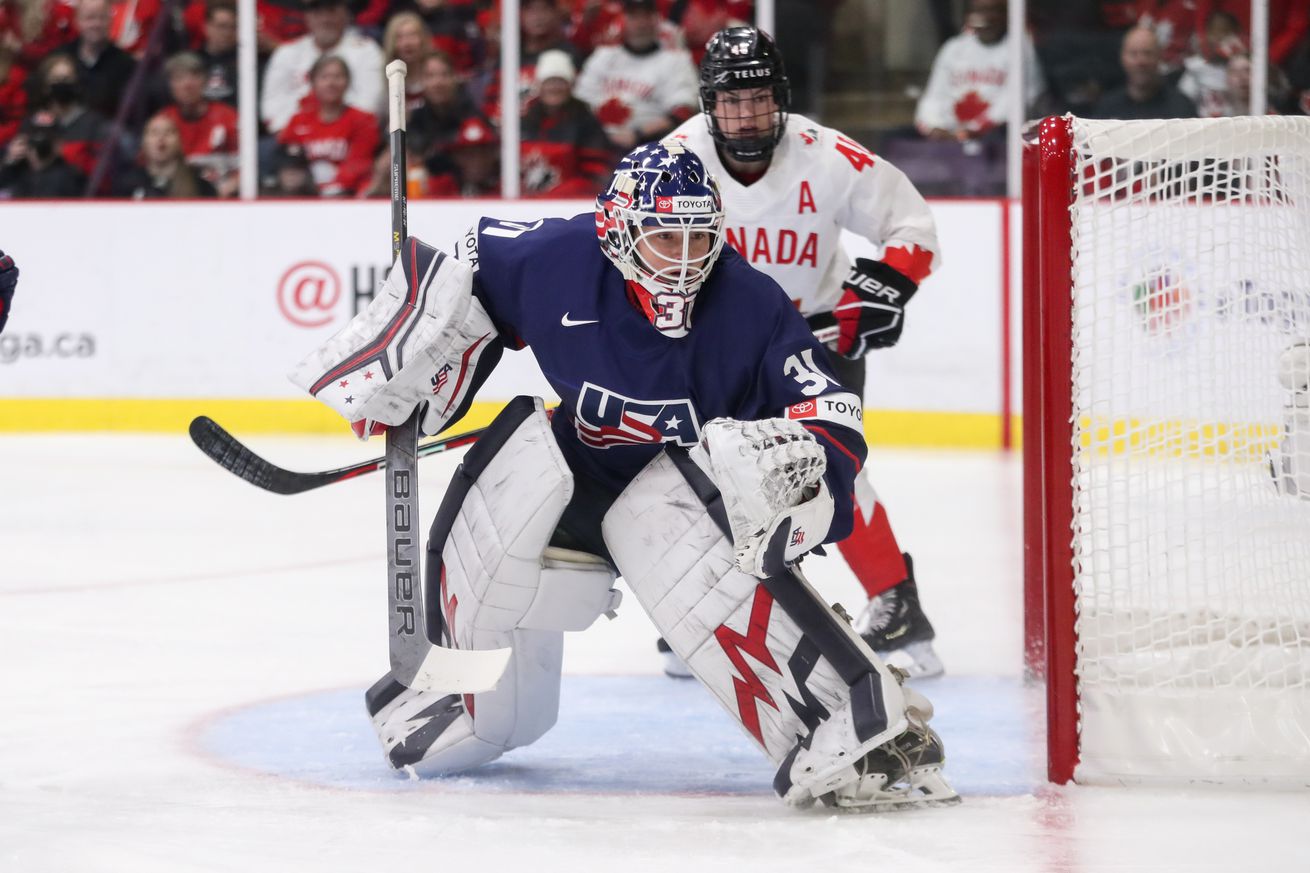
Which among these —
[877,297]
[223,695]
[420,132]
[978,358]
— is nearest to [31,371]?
[420,132]

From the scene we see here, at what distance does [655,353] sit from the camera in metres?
2.24

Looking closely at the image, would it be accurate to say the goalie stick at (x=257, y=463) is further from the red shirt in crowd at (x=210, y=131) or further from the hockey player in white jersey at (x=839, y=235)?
the red shirt in crowd at (x=210, y=131)

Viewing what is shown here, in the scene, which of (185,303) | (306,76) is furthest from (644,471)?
(306,76)

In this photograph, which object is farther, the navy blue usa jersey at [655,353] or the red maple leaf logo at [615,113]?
the red maple leaf logo at [615,113]

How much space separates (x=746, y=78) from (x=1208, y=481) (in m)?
1.01

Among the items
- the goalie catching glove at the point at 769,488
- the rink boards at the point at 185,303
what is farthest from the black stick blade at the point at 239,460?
the rink boards at the point at 185,303

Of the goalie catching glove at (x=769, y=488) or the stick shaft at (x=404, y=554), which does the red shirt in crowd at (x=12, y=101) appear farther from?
the goalie catching glove at (x=769, y=488)

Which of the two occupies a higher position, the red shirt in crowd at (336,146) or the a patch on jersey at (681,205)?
the red shirt in crowd at (336,146)

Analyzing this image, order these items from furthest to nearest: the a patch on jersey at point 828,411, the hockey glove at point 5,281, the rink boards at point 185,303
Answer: the rink boards at point 185,303 → the hockey glove at point 5,281 → the a patch on jersey at point 828,411

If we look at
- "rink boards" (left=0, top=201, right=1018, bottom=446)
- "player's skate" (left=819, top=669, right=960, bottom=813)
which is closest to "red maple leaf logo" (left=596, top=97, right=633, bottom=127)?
"rink boards" (left=0, top=201, right=1018, bottom=446)

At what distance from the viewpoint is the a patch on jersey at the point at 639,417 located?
2246 mm

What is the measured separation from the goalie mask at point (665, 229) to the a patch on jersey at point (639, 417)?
10cm

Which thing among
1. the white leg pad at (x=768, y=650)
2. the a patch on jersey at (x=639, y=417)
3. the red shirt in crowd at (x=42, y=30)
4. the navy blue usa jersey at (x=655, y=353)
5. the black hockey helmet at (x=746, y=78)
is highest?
the red shirt in crowd at (x=42, y=30)

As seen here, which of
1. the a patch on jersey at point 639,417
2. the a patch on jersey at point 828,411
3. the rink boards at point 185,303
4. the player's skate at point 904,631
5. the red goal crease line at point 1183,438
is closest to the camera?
the a patch on jersey at point 828,411
